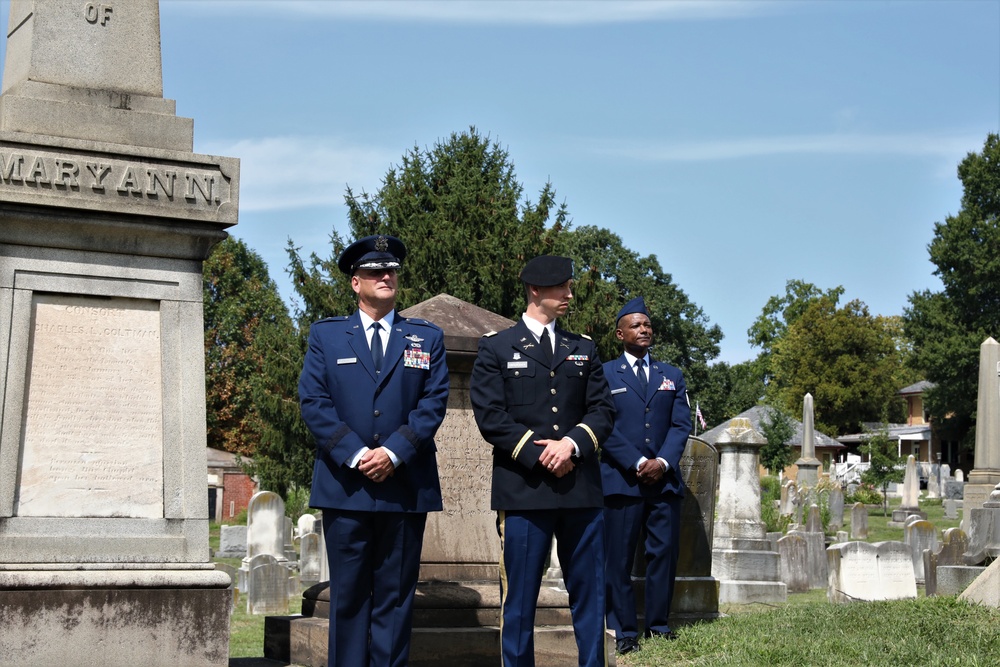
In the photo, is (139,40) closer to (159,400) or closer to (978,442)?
(159,400)

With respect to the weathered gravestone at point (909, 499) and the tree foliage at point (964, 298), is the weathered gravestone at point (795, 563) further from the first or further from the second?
the tree foliage at point (964, 298)

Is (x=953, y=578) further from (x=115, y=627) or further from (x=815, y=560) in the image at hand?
(x=115, y=627)

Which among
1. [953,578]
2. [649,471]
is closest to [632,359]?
[649,471]

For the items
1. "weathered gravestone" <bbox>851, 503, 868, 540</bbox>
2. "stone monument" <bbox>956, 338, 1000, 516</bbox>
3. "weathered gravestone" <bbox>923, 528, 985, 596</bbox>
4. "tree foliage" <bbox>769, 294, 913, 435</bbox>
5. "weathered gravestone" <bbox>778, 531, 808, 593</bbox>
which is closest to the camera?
"weathered gravestone" <bbox>923, 528, 985, 596</bbox>

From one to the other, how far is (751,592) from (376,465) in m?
10.6

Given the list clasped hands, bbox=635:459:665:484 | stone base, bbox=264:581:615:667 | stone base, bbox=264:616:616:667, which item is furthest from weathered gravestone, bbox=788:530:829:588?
stone base, bbox=264:616:616:667

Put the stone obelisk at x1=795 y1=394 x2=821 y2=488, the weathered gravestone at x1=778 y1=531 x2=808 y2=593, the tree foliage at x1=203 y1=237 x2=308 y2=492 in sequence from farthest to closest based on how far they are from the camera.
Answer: the tree foliage at x1=203 y1=237 x2=308 y2=492, the stone obelisk at x1=795 y1=394 x2=821 y2=488, the weathered gravestone at x1=778 y1=531 x2=808 y2=593

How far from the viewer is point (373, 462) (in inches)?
230

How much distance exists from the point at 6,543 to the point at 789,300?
290ft

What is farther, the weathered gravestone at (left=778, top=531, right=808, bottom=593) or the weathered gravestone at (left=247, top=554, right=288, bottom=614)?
the weathered gravestone at (left=778, top=531, right=808, bottom=593)

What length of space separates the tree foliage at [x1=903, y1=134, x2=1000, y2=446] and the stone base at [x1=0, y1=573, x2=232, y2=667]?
191 feet

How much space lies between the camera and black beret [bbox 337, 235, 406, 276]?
630 centimetres

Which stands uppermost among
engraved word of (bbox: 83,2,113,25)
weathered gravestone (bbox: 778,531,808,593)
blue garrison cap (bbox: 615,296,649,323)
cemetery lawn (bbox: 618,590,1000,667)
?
engraved word of (bbox: 83,2,113,25)

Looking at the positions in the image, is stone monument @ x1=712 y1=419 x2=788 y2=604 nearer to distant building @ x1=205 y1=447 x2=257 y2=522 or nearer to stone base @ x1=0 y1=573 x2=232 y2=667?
stone base @ x1=0 y1=573 x2=232 y2=667
